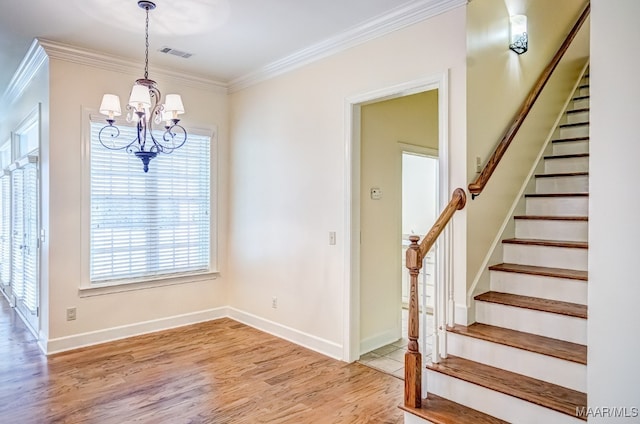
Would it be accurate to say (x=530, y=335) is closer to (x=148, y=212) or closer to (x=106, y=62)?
(x=148, y=212)

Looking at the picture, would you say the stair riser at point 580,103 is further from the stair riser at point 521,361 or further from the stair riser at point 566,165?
the stair riser at point 521,361

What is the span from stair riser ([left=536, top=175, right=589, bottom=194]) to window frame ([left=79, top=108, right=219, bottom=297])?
3624mm

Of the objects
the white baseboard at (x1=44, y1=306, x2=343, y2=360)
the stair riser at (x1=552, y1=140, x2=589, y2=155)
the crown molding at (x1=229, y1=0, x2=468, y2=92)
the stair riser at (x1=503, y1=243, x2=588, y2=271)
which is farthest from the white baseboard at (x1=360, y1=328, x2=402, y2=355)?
the crown molding at (x1=229, y1=0, x2=468, y2=92)

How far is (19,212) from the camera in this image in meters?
5.15

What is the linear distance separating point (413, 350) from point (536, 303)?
3.20ft

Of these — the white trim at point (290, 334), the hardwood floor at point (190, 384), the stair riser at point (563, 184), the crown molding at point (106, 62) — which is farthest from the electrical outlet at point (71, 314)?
the stair riser at point (563, 184)

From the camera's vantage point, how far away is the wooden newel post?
98.0 inches

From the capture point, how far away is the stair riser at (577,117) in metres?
4.18

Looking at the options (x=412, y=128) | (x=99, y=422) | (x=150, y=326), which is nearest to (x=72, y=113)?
(x=150, y=326)

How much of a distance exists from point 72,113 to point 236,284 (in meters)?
2.59

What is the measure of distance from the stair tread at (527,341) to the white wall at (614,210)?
517 millimetres

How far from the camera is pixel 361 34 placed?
3543 mm

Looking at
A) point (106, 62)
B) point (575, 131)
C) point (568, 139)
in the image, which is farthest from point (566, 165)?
point (106, 62)

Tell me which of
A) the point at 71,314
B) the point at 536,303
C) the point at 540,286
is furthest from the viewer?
the point at 71,314
